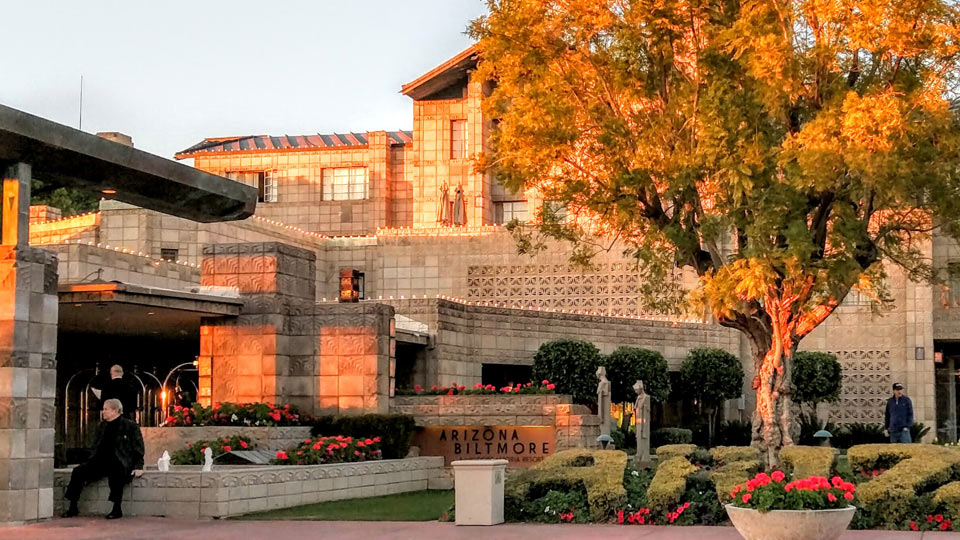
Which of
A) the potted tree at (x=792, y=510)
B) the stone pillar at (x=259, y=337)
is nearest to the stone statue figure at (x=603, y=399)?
the stone pillar at (x=259, y=337)

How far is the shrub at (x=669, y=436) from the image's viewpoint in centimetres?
3484

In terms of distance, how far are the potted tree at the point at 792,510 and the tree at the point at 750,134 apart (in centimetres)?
611

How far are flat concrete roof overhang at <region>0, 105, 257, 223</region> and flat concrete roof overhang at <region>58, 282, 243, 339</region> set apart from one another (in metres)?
1.68

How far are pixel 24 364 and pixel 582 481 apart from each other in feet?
24.4

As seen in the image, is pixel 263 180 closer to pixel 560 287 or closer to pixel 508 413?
pixel 560 287

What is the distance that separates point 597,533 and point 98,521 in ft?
21.5

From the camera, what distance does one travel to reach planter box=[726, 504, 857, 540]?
43.0 ft

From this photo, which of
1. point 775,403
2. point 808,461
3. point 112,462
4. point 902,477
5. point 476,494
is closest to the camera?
point 902,477

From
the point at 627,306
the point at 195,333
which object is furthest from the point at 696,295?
the point at 627,306

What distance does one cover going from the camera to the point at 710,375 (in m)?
38.1

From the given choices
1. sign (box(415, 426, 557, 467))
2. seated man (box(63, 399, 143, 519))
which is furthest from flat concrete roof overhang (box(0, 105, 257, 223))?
sign (box(415, 426, 557, 467))

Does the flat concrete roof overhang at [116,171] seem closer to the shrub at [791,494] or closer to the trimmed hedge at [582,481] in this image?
the trimmed hedge at [582,481]

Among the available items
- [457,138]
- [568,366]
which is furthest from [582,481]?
[457,138]

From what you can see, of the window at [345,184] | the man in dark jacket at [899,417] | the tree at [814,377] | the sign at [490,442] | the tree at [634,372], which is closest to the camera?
the sign at [490,442]
